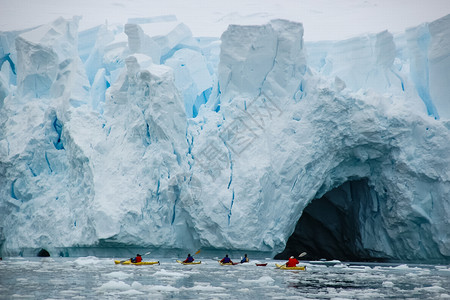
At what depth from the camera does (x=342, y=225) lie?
902 inches

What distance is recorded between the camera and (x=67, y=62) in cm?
2078

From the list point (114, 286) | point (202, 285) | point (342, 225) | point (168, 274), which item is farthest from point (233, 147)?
point (114, 286)

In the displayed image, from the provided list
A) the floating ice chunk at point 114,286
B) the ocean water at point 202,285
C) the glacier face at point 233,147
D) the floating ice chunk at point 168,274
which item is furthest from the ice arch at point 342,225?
the floating ice chunk at point 114,286

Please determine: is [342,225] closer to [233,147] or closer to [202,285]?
[233,147]

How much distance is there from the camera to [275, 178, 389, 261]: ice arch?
2056 cm

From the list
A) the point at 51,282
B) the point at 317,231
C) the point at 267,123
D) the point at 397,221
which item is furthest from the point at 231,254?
the point at 51,282

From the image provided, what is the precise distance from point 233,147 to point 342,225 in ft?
23.1

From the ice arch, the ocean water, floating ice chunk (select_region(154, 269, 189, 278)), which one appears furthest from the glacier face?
floating ice chunk (select_region(154, 269, 189, 278))

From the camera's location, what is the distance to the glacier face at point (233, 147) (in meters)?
17.8

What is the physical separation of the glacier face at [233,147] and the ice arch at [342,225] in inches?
7.4

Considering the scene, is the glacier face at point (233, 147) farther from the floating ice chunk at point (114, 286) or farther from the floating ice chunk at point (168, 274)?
the floating ice chunk at point (114, 286)

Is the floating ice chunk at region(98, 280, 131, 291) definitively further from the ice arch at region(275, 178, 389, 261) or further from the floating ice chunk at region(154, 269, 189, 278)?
the ice arch at region(275, 178, 389, 261)

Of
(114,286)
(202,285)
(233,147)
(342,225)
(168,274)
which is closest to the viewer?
(114,286)

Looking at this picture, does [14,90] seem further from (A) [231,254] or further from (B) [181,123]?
(A) [231,254]
